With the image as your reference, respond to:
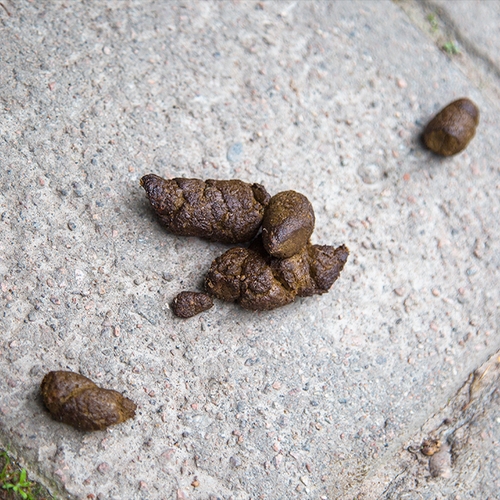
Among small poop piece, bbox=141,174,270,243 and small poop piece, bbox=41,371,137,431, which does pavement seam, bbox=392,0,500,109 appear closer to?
small poop piece, bbox=141,174,270,243

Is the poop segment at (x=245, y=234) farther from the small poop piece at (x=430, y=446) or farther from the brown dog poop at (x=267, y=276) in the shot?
the small poop piece at (x=430, y=446)

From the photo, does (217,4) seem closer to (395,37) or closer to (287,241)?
(395,37)

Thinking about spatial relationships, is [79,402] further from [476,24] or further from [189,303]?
[476,24]

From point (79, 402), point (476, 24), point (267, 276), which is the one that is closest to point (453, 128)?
point (476, 24)

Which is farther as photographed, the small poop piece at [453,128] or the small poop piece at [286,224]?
the small poop piece at [453,128]

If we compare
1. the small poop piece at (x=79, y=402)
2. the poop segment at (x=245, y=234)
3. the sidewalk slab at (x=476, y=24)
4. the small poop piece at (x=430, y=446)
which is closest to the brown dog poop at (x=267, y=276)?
the poop segment at (x=245, y=234)

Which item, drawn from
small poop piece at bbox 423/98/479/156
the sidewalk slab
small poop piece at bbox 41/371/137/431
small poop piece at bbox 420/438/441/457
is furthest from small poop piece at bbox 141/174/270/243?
the sidewalk slab
